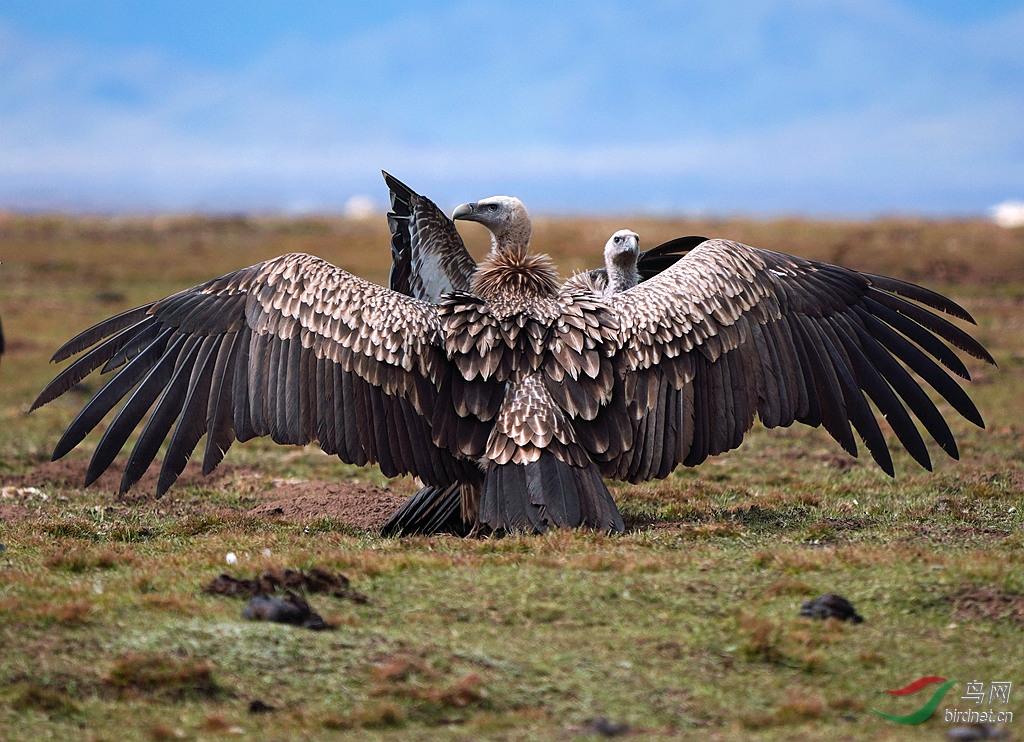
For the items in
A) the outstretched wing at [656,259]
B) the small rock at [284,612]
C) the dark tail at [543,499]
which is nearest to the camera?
the small rock at [284,612]

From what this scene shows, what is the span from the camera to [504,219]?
9742 millimetres

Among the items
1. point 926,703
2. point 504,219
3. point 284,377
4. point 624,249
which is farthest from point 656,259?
point 926,703

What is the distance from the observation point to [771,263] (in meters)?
9.11

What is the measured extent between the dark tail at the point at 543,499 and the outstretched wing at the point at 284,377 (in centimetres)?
45

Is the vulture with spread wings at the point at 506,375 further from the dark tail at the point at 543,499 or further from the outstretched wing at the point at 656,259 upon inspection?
the outstretched wing at the point at 656,259

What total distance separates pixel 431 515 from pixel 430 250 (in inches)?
87.7

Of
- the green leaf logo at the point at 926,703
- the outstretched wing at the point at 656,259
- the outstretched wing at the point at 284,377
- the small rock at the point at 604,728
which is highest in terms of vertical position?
the outstretched wing at the point at 656,259

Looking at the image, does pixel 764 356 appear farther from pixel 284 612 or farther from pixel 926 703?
pixel 284 612

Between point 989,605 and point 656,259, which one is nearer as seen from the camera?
point 989,605

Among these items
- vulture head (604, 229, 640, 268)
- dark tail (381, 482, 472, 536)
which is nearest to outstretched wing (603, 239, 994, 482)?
dark tail (381, 482, 472, 536)

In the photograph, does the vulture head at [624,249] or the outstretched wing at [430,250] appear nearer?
the outstretched wing at [430,250]

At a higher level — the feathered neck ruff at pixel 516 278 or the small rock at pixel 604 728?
the feathered neck ruff at pixel 516 278

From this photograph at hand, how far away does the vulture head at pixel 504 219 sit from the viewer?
9703 millimetres

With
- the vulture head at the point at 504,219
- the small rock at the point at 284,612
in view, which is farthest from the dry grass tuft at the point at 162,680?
the vulture head at the point at 504,219
